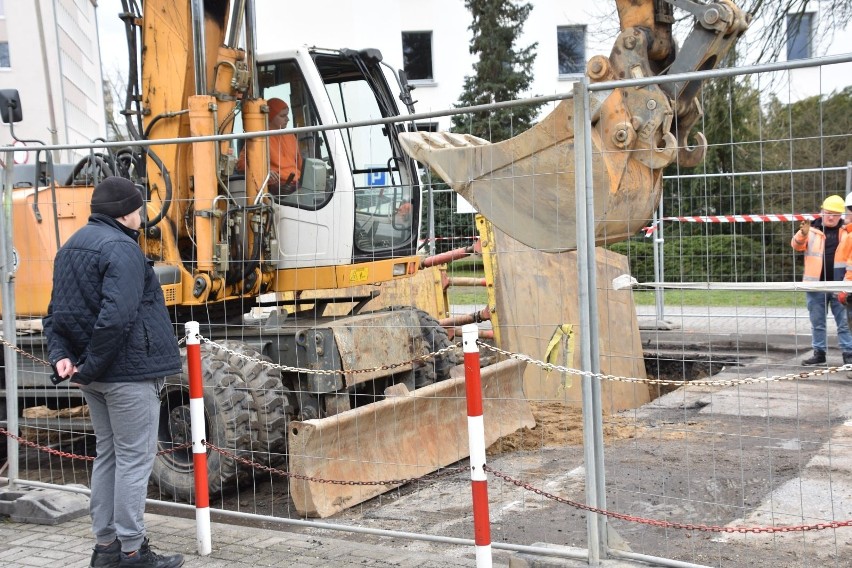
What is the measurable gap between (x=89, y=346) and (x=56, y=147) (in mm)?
2342

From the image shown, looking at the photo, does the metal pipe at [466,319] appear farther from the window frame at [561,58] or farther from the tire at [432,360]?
the window frame at [561,58]

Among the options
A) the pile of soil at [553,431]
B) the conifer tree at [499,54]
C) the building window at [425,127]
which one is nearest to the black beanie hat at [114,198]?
the building window at [425,127]

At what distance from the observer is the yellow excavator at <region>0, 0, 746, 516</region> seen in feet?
19.8

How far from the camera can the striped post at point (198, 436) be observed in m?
4.75

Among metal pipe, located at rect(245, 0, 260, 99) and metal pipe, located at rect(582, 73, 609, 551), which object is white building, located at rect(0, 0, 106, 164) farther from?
metal pipe, located at rect(582, 73, 609, 551)

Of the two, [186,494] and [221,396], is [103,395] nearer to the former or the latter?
[221,396]

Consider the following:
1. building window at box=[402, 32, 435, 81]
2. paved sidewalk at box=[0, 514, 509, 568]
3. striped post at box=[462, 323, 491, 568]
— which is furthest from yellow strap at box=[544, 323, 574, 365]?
building window at box=[402, 32, 435, 81]

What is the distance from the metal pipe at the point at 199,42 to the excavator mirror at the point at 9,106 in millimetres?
1294

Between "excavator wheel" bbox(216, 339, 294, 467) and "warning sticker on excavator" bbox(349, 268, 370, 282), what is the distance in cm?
95

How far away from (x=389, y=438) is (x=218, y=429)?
1121 mm

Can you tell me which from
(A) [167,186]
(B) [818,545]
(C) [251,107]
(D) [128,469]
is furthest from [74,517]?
(B) [818,545]

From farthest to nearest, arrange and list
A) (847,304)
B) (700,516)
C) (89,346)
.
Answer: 1. (847,304)
2. (700,516)
3. (89,346)

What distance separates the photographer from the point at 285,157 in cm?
685

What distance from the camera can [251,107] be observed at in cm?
672
